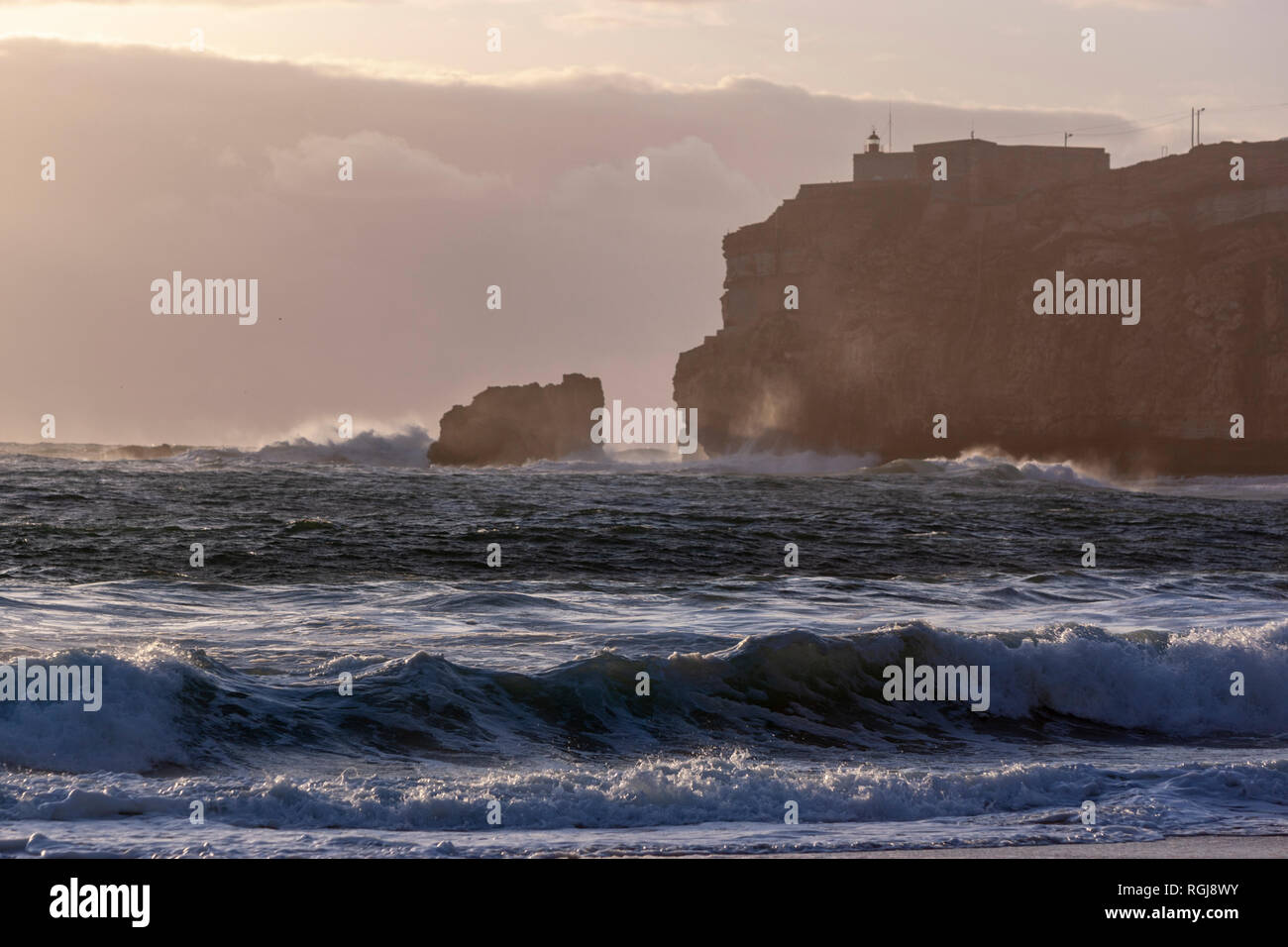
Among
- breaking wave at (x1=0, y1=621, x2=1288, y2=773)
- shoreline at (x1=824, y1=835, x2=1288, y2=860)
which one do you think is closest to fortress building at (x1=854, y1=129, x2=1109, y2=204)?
breaking wave at (x1=0, y1=621, x2=1288, y2=773)

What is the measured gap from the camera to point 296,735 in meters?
11.8

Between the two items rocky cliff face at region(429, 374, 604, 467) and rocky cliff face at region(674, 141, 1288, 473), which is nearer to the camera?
rocky cliff face at region(674, 141, 1288, 473)

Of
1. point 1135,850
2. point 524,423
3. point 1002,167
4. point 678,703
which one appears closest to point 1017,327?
point 1002,167

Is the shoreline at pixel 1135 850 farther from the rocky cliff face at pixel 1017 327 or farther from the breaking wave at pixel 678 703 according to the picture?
the rocky cliff face at pixel 1017 327

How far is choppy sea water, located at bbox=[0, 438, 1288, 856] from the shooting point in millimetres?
9461

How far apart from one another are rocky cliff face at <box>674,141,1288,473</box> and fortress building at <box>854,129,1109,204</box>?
1.44m

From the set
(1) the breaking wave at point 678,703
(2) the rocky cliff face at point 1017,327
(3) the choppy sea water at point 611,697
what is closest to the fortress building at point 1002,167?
(2) the rocky cliff face at point 1017,327

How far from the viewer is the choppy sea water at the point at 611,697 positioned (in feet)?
31.0

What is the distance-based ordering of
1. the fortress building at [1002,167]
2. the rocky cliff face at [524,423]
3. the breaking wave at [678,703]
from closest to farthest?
the breaking wave at [678,703]
the fortress building at [1002,167]
the rocky cliff face at [524,423]

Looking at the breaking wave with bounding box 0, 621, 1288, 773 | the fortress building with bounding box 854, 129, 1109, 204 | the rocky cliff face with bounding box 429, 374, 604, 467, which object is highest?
the fortress building with bounding box 854, 129, 1109, 204

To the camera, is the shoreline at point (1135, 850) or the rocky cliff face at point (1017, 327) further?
the rocky cliff face at point (1017, 327)

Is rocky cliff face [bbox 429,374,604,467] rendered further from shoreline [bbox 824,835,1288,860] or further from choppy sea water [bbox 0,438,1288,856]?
shoreline [bbox 824,835,1288,860]

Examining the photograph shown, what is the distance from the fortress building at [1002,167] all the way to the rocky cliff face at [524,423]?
38.2m

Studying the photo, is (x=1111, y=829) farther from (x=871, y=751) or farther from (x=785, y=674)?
(x=785, y=674)
